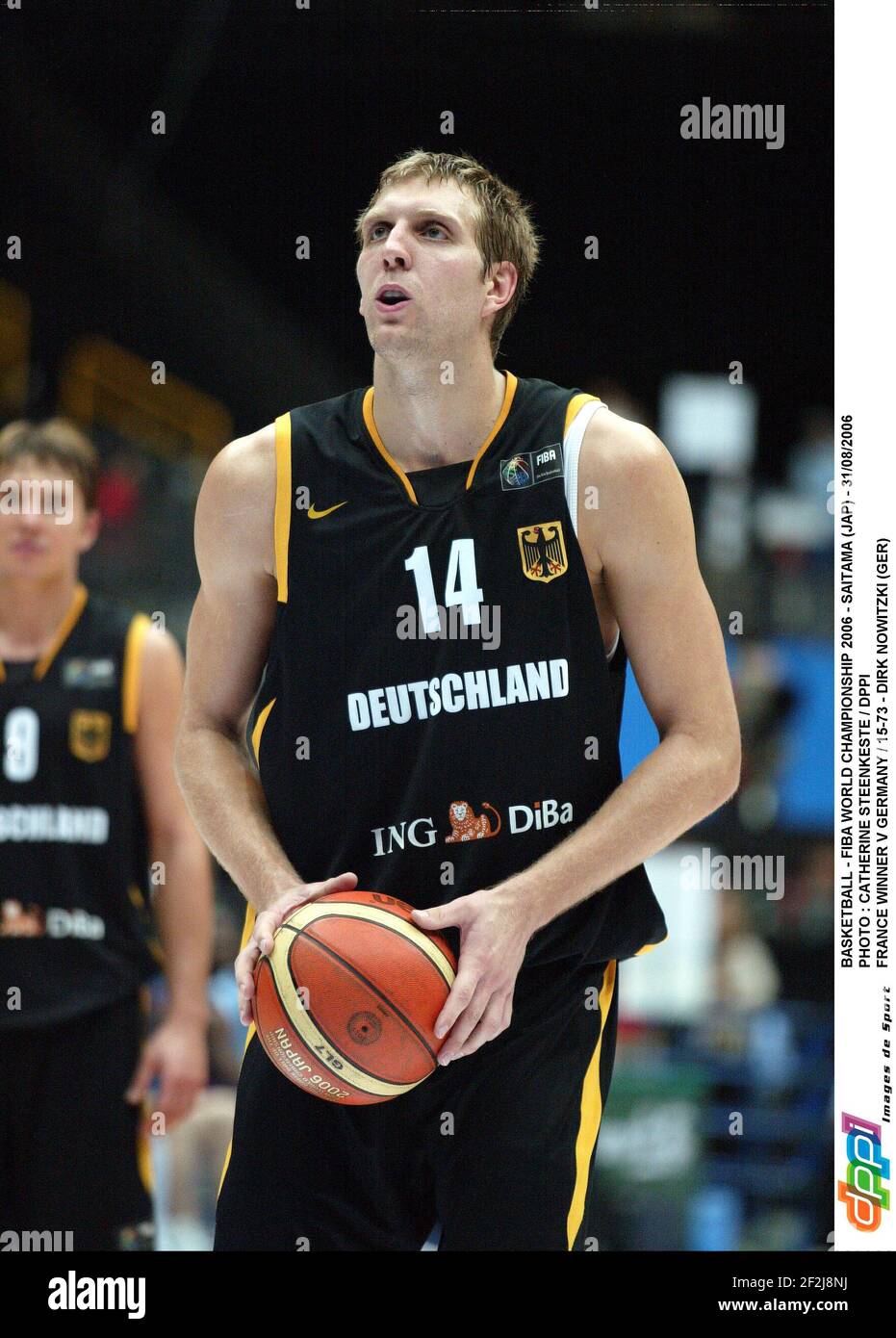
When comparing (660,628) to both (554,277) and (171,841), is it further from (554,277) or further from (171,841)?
(171,841)

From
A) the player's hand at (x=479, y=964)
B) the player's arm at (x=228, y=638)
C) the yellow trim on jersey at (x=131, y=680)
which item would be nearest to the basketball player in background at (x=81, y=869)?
the yellow trim on jersey at (x=131, y=680)

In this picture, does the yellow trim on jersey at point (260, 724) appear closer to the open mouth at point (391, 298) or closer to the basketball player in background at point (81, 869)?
the open mouth at point (391, 298)

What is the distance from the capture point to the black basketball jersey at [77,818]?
4.43 m

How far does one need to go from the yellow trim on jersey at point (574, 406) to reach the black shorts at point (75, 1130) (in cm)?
232

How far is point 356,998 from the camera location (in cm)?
292

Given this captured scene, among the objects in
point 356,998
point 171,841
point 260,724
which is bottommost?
point 356,998

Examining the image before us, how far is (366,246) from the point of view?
3477 mm

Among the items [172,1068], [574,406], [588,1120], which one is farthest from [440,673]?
[172,1068]

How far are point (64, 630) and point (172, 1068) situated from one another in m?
1.35

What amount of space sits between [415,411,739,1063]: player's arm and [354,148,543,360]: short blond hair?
523mm

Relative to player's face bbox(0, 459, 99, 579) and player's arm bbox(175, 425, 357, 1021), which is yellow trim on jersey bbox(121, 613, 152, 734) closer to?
player's face bbox(0, 459, 99, 579)

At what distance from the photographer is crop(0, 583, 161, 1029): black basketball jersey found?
4.43 metres

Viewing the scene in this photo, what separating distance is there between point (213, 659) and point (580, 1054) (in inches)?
47.0
